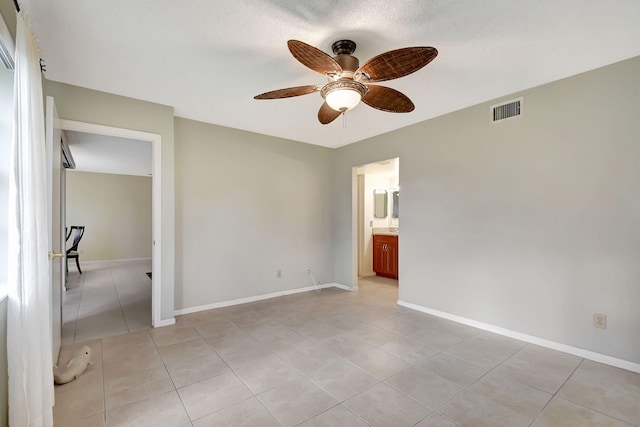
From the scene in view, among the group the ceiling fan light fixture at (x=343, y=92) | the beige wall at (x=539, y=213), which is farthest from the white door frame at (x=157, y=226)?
the beige wall at (x=539, y=213)

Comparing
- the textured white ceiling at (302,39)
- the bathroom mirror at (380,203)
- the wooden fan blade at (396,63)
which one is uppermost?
the textured white ceiling at (302,39)

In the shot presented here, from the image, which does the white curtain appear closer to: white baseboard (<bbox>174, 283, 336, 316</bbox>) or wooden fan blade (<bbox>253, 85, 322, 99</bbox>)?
wooden fan blade (<bbox>253, 85, 322, 99</bbox>)

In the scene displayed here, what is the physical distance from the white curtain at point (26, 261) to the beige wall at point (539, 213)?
142 inches

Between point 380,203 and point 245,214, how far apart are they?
3233mm

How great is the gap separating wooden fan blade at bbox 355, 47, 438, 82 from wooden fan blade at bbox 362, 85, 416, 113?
200 mm

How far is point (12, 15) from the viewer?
62.7 inches

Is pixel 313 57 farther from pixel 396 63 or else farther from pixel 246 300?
pixel 246 300

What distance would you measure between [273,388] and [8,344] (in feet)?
4.93

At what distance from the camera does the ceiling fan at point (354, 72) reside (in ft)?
5.40

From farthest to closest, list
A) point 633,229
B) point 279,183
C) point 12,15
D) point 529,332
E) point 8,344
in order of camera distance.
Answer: point 279,183 → point 529,332 → point 633,229 → point 12,15 → point 8,344

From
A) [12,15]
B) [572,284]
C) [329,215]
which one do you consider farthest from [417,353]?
[12,15]

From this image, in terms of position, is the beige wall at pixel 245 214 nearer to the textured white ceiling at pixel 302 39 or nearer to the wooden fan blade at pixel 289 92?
the textured white ceiling at pixel 302 39

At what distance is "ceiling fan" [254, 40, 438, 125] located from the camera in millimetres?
1646

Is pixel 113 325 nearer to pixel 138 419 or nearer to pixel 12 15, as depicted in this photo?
pixel 138 419
